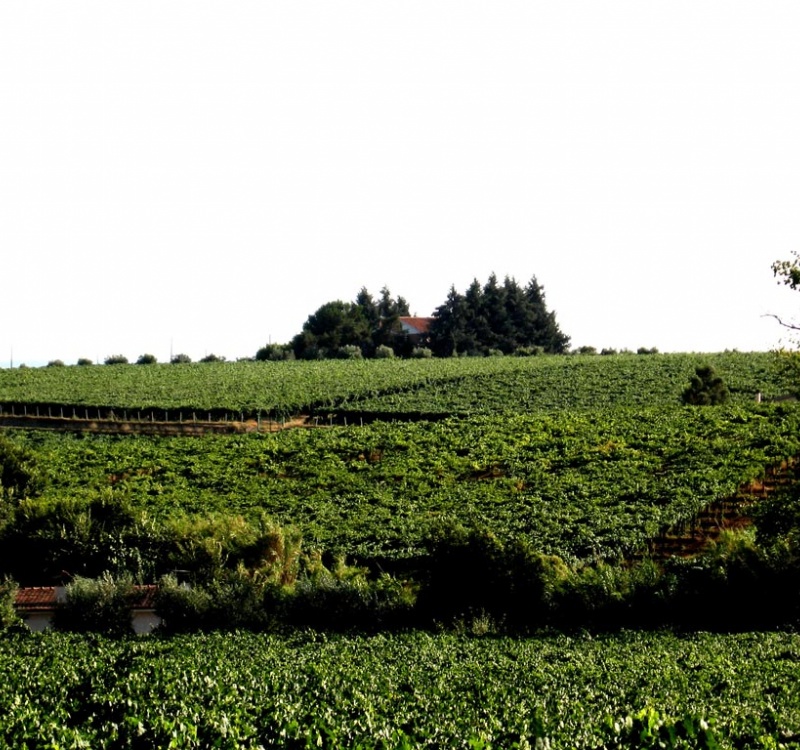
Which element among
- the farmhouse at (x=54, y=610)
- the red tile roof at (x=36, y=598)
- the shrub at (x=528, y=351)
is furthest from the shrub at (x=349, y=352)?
the farmhouse at (x=54, y=610)

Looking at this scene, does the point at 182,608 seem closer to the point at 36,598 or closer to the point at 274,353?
the point at 36,598

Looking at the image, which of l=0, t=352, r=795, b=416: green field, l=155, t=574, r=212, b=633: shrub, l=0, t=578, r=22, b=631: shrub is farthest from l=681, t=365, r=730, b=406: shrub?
l=0, t=578, r=22, b=631: shrub

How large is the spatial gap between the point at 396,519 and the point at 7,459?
55.0 ft

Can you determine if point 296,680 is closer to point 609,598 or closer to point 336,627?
point 336,627

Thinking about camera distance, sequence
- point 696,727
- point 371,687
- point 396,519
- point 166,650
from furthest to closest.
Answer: point 396,519 < point 166,650 < point 371,687 < point 696,727

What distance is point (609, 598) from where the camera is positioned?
27.7 meters

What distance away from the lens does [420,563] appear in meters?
32.2

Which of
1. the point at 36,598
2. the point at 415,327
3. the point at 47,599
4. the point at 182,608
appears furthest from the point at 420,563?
the point at 415,327

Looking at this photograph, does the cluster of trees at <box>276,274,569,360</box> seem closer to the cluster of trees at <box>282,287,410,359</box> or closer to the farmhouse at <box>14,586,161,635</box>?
the cluster of trees at <box>282,287,410,359</box>

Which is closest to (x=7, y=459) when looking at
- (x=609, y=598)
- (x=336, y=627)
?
(x=336, y=627)

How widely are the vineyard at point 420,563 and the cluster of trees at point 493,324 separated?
38023mm

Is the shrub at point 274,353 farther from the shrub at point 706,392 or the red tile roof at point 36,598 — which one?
the red tile roof at point 36,598

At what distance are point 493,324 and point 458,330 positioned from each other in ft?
16.6

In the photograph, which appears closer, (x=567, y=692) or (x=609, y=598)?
(x=567, y=692)
